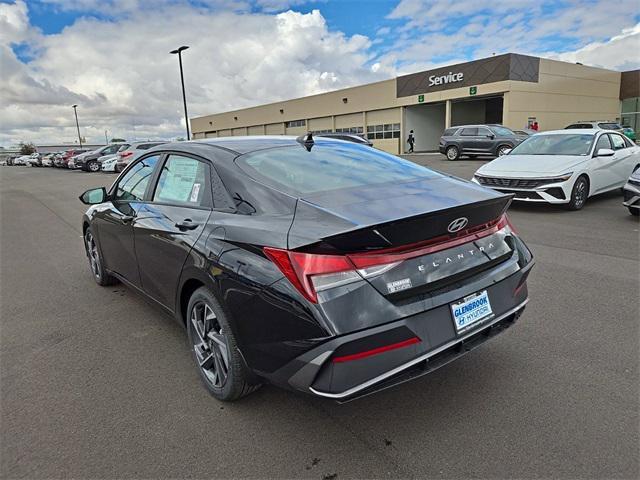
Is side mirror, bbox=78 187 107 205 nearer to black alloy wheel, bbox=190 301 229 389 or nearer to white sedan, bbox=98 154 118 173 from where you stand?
black alloy wheel, bbox=190 301 229 389

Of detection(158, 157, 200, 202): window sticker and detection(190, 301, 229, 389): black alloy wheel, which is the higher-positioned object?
detection(158, 157, 200, 202): window sticker

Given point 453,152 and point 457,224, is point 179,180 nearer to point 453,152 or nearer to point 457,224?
point 457,224

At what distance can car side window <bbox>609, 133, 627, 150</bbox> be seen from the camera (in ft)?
32.7

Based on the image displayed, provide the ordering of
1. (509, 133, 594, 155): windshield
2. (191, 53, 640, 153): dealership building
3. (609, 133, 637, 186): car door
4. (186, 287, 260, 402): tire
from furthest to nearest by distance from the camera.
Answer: (191, 53, 640, 153): dealership building < (609, 133, 637, 186): car door < (509, 133, 594, 155): windshield < (186, 287, 260, 402): tire

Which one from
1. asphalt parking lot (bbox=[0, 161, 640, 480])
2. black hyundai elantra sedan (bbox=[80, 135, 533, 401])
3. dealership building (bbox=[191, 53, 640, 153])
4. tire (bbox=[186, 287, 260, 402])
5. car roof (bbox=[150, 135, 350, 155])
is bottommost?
asphalt parking lot (bbox=[0, 161, 640, 480])

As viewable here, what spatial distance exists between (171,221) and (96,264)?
261 centimetres

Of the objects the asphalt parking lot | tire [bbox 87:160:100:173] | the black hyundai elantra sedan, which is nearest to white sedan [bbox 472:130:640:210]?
the asphalt parking lot

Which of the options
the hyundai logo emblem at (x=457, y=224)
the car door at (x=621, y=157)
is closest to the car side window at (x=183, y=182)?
the hyundai logo emblem at (x=457, y=224)

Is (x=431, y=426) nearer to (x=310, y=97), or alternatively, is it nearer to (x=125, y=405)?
(x=125, y=405)

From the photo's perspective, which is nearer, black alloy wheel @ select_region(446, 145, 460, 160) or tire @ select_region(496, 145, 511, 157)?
tire @ select_region(496, 145, 511, 157)

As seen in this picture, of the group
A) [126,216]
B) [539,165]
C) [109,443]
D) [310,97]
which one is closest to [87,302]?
[126,216]

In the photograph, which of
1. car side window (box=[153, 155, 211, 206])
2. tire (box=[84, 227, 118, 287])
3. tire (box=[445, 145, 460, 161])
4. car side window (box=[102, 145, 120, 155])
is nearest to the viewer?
car side window (box=[153, 155, 211, 206])

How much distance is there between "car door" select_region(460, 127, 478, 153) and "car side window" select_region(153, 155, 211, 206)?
20.8 metres

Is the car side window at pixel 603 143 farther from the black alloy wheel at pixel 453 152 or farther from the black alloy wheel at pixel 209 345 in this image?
the black alloy wheel at pixel 453 152
